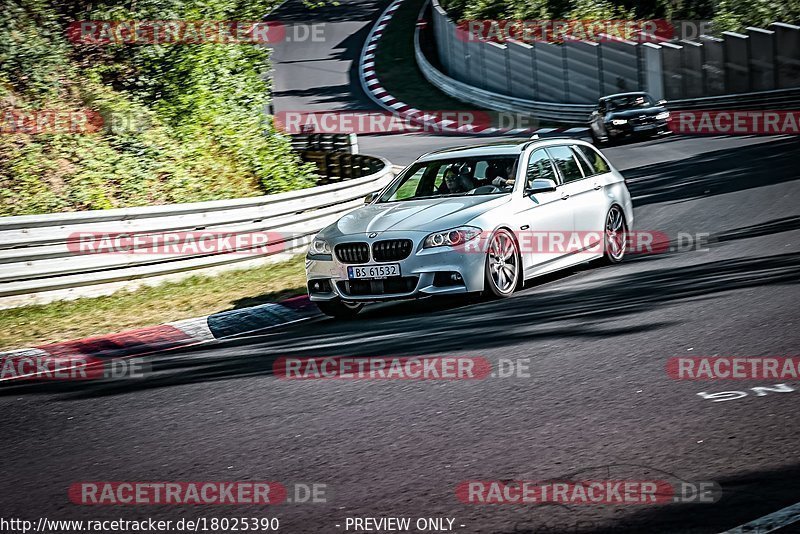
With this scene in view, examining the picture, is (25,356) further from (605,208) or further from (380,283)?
(605,208)

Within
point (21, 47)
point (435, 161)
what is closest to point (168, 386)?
point (435, 161)

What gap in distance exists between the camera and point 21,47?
760 inches

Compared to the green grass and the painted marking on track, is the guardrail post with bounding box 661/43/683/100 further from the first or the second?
the painted marking on track

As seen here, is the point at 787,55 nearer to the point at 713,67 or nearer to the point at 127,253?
the point at 713,67

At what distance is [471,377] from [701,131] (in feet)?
81.3

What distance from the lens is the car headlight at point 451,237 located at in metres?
9.74

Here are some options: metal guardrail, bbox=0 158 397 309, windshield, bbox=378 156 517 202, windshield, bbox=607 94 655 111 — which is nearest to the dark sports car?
windshield, bbox=607 94 655 111

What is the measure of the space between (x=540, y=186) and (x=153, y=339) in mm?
4248

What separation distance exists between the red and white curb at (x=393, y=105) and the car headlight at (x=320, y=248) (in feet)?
54.7

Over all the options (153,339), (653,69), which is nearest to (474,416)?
A: (153,339)

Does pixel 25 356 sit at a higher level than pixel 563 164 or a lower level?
lower

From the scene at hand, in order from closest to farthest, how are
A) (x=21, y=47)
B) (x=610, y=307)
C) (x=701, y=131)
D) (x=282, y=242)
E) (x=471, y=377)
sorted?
(x=471, y=377)
(x=610, y=307)
(x=282, y=242)
(x=21, y=47)
(x=701, y=131)

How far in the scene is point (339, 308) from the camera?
10586mm

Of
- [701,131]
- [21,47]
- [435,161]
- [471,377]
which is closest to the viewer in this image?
[471,377]
